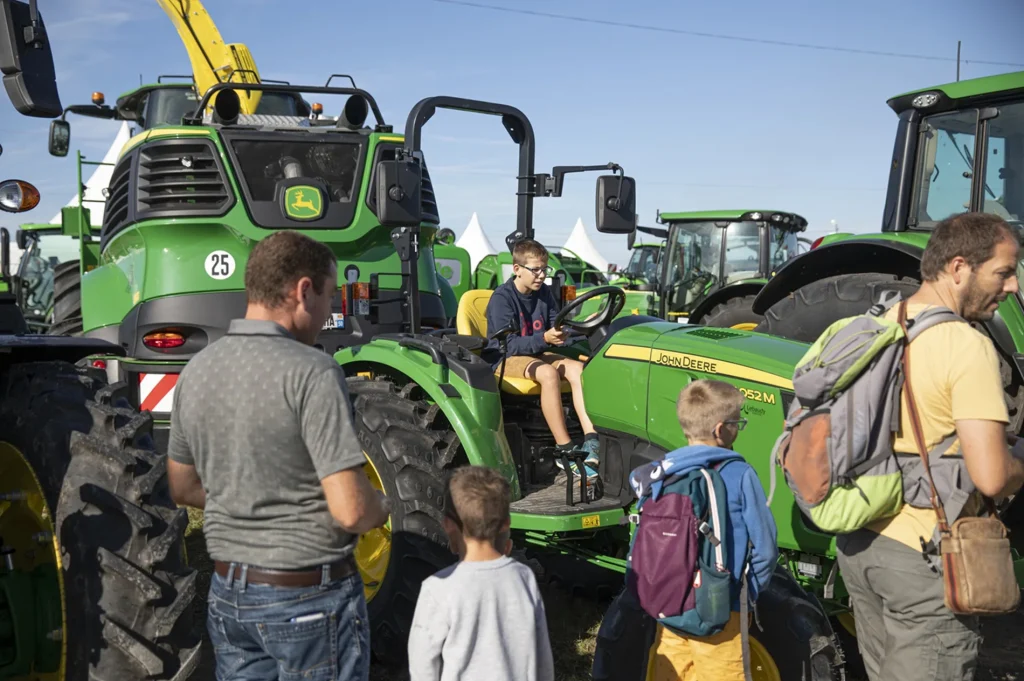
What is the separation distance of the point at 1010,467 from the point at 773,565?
0.79 m

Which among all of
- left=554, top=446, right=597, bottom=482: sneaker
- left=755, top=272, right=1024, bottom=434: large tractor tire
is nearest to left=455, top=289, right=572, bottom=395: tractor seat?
left=554, top=446, right=597, bottom=482: sneaker

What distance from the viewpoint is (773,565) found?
3.04m

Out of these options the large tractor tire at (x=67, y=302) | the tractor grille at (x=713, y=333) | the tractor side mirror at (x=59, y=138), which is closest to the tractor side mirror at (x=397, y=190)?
the tractor grille at (x=713, y=333)

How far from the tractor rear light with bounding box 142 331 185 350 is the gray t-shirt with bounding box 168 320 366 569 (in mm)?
3823

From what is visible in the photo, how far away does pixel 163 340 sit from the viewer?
6055 millimetres

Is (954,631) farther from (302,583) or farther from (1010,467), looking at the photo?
(302,583)

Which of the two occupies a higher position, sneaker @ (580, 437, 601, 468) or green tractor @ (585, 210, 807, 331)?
green tractor @ (585, 210, 807, 331)

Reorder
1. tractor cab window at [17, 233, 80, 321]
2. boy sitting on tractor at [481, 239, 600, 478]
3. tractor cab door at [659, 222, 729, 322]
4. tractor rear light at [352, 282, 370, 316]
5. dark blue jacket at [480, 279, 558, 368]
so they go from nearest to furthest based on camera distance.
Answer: boy sitting on tractor at [481, 239, 600, 478] < dark blue jacket at [480, 279, 558, 368] < tractor rear light at [352, 282, 370, 316] < tractor cab door at [659, 222, 729, 322] < tractor cab window at [17, 233, 80, 321]

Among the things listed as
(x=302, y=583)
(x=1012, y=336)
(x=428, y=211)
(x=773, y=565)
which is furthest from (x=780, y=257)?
(x=302, y=583)

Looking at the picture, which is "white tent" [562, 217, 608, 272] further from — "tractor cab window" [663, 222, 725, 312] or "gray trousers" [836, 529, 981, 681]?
"gray trousers" [836, 529, 981, 681]

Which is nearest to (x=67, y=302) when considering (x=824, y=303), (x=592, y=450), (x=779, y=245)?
(x=592, y=450)

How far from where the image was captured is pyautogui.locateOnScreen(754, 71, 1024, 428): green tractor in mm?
5219

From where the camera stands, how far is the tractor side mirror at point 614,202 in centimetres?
465

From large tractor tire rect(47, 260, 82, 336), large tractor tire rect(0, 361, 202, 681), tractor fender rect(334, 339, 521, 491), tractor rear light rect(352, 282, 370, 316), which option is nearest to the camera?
large tractor tire rect(0, 361, 202, 681)
